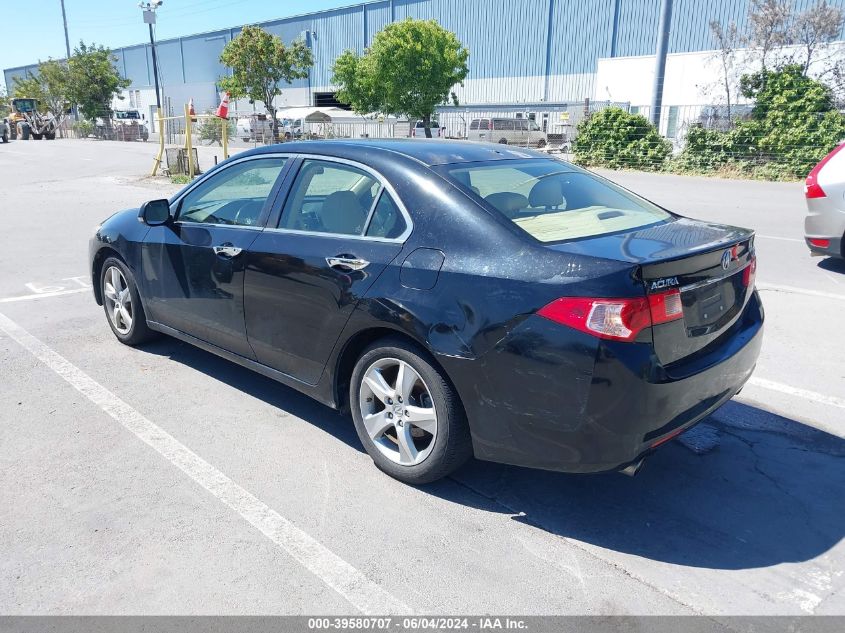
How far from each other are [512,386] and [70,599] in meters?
1.93

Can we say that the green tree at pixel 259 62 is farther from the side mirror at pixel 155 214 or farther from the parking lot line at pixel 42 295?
the side mirror at pixel 155 214

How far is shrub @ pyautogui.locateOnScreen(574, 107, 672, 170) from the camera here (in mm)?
22812

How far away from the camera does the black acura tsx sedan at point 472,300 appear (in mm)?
2795

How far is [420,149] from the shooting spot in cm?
384

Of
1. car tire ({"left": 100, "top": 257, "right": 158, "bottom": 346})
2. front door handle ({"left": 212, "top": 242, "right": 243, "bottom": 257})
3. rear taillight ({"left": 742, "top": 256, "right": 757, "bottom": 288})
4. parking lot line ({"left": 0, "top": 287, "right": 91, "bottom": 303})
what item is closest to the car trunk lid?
rear taillight ({"left": 742, "top": 256, "right": 757, "bottom": 288})

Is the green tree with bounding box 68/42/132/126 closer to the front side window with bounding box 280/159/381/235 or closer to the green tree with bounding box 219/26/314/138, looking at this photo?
the green tree with bounding box 219/26/314/138

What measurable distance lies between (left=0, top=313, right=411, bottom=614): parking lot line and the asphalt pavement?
0.03 ft

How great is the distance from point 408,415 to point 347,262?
0.83 m

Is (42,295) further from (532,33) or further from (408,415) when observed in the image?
(532,33)

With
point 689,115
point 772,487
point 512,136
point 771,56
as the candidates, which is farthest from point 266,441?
point 512,136

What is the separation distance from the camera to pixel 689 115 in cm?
2512

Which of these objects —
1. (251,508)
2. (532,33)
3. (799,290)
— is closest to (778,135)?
(799,290)

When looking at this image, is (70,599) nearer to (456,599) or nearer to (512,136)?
(456,599)

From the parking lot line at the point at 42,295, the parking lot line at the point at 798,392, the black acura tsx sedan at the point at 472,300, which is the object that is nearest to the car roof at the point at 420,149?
the black acura tsx sedan at the point at 472,300
